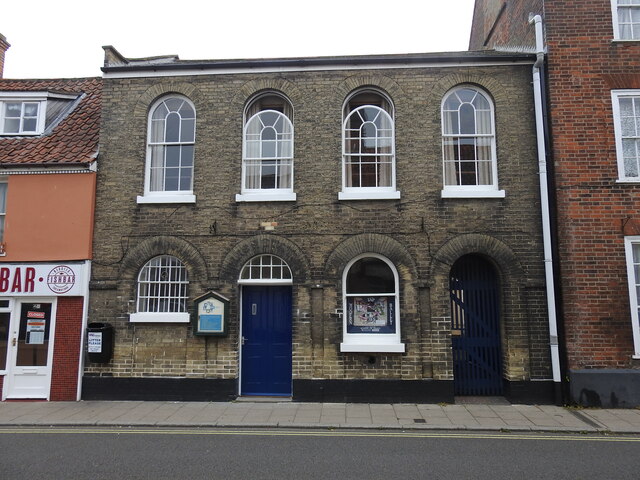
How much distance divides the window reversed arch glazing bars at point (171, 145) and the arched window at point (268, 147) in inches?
50.3

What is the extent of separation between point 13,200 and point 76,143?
1872 mm

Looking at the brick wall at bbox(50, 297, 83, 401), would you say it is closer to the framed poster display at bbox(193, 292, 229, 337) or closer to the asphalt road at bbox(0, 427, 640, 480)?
the asphalt road at bbox(0, 427, 640, 480)

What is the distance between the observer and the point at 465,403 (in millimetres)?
9266

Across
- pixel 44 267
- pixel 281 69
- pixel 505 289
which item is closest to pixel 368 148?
pixel 281 69

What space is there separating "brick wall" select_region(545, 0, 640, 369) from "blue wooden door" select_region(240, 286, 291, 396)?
5.70m

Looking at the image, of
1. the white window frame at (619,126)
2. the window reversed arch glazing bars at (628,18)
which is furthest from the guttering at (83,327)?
the window reversed arch glazing bars at (628,18)

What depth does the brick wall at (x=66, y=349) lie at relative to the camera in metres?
9.68

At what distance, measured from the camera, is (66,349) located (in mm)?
9781

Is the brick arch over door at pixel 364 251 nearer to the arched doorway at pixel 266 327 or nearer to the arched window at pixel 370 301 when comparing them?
the arched window at pixel 370 301

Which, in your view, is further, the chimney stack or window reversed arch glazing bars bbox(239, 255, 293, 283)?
the chimney stack

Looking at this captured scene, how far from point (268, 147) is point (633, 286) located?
26.6 ft

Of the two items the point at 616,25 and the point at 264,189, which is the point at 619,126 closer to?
the point at 616,25

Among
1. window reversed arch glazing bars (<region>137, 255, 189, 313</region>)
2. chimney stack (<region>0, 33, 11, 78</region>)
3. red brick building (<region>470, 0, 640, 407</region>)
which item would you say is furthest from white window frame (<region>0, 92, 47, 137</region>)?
red brick building (<region>470, 0, 640, 407</region>)

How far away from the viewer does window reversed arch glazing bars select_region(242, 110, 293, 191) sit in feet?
33.7
